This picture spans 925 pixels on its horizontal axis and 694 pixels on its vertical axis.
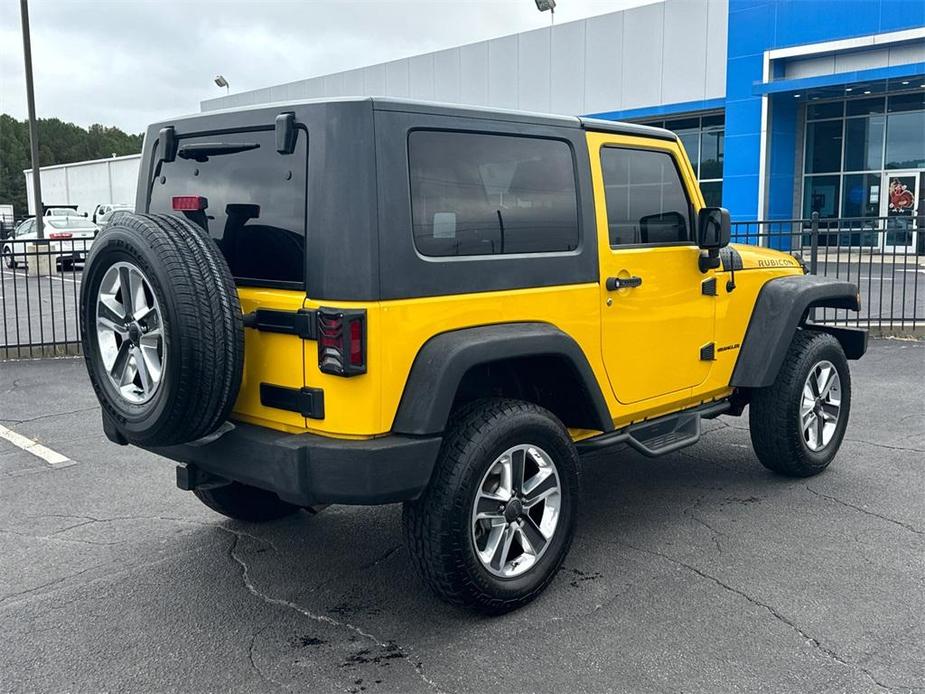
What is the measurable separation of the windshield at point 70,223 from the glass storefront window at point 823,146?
71.9 feet

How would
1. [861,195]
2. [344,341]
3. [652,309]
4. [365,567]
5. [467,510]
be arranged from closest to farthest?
[344,341] → [467,510] → [365,567] → [652,309] → [861,195]

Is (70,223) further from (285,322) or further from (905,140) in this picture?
(285,322)

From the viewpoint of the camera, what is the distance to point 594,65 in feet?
93.9

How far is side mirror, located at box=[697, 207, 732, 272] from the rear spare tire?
8.23 ft

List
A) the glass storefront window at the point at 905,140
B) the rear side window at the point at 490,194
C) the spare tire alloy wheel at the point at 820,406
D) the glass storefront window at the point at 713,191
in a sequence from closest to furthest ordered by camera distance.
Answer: the rear side window at the point at 490,194 → the spare tire alloy wheel at the point at 820,406 → the glass storefront window at the point at 905,140 → the glass storefront window at the point at 713,191

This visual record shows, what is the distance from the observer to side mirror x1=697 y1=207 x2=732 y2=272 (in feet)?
14.6

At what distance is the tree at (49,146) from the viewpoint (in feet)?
302

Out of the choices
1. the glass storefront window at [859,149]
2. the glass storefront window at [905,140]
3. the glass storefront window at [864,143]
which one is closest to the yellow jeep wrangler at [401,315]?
the glass storefront window at [859,149]

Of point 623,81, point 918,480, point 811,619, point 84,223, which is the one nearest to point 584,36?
point 623,81

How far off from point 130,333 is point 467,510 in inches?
59.3

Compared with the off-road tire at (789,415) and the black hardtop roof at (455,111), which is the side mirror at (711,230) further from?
the off-road tire at (789,415)

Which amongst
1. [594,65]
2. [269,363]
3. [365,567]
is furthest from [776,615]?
[594,65]

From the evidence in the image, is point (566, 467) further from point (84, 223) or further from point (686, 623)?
point (84, 223)

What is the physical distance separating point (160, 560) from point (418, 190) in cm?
226
